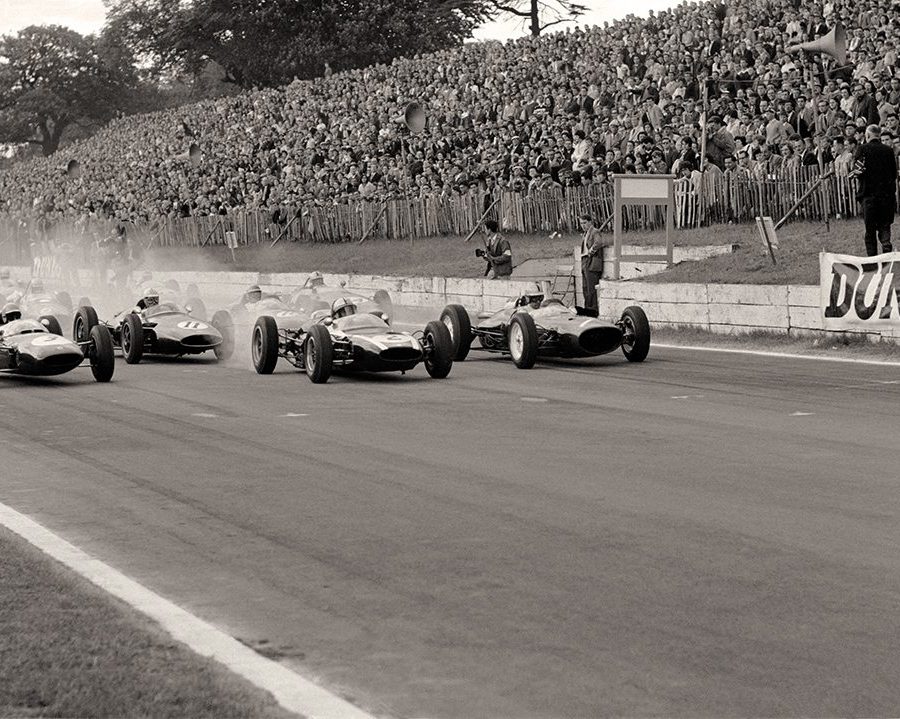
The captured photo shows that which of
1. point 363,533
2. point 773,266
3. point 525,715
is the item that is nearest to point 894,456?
point 363,533

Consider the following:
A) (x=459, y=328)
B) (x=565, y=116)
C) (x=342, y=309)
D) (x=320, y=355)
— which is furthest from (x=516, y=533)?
(x=565, y=116)

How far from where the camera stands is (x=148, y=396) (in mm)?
14367

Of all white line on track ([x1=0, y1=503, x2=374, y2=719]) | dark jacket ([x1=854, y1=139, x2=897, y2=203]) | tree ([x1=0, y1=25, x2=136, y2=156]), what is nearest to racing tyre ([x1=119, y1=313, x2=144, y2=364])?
dark jacket ([x1=854, y1=139, x2=897, y2=203])

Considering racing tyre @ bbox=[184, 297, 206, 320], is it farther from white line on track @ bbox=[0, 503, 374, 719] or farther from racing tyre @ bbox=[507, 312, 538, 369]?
white line on track @ bbox=[0, 503, 374, 719]

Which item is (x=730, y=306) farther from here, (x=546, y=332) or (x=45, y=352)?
(x=45, y=352)

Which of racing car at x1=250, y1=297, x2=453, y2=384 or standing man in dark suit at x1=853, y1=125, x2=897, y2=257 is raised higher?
standing man in dark suit at x1=853, y1=125, x2=897, y2=257

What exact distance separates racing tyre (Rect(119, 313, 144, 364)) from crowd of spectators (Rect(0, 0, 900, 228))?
35.8 ft

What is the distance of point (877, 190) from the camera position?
18.6 meters

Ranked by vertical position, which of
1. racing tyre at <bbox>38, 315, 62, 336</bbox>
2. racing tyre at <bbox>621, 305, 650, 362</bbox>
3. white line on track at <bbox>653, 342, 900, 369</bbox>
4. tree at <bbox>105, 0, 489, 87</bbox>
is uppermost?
tree at <bbox>105, 0, 489, 87</bbox>

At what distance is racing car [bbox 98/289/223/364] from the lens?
59.4ft

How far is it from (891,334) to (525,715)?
13.9 m

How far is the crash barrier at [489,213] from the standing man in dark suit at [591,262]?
3153mm

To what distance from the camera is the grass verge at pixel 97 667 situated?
4.39 m

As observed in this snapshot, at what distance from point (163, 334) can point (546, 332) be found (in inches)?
192
